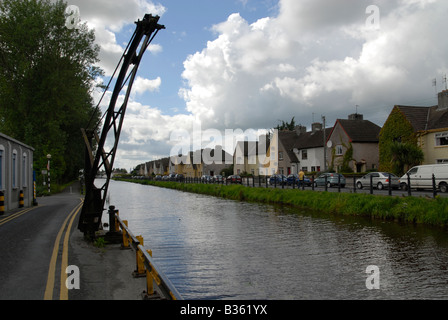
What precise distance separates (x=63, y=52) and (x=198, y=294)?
119ft

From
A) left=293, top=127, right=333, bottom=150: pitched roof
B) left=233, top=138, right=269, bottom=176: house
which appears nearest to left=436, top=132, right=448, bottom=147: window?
left=293, top=127, right=333, bottom=150: pitched roof

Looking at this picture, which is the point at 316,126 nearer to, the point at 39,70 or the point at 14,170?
the point at 39,70

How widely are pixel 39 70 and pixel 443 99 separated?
1616 inches

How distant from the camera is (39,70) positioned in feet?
119

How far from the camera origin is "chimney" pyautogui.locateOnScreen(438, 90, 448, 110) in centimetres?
3844

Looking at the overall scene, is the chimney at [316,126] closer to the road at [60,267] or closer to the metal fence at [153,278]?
the road at [60,267]

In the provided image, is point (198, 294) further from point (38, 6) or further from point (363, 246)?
point (38, 6)

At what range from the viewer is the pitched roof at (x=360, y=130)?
49344 mm

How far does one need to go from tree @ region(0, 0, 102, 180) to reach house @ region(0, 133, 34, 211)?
1344cm

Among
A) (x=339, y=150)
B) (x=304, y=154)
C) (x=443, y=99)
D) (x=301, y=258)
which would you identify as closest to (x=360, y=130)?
(x=339, y=150)

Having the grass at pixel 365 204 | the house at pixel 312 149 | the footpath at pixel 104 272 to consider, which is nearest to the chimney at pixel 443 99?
the house at pixel 312 149

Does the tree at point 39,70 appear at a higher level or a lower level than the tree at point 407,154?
higher

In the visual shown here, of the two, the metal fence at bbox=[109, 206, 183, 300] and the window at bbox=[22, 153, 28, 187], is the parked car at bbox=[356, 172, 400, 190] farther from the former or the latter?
the metal fence at bbox=[109, 206, 183, 300]
